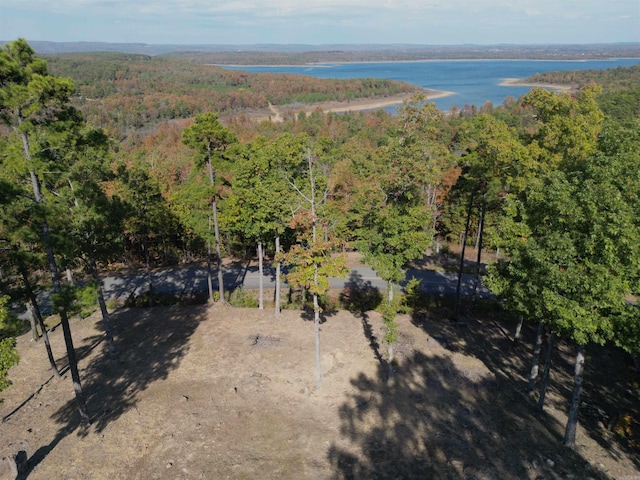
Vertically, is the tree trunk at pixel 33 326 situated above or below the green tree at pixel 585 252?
below

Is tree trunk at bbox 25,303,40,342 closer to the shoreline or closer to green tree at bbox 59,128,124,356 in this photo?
green tree at bbox 59,128,124,356

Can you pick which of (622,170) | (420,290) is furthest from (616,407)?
(420,290)

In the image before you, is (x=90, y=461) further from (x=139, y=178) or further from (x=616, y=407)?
(x=616, y=407)

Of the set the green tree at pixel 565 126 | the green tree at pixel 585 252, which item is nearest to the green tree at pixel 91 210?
the green tree at pixel 585 252

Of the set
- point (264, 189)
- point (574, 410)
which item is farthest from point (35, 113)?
point (574, 410)

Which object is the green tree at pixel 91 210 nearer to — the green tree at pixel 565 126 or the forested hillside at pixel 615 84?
the green tree at pixel 565 126
